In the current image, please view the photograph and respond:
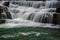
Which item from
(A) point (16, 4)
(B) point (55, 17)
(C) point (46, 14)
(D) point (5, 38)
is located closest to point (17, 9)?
(A) point (16, 4)

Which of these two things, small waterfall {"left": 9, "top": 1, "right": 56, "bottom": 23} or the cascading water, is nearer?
the cascading water

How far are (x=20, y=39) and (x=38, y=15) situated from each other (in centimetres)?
583

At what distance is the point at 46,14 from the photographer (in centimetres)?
1191

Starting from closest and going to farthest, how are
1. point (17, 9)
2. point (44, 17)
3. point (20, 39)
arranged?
point (20, 39) < point (44, 17) < point (17, 9)

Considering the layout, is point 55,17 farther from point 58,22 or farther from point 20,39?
point 20,39

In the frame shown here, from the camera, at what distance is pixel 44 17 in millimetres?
11828

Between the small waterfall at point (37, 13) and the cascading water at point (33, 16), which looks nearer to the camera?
the cascading water at point (33, 16)

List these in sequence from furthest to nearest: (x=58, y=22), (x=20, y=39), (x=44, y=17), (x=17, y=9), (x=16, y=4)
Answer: (x=16, y=4)
(x=17, y=9)
(x=44, y=17)
(x=58, y=22)
(x=20, y=39)

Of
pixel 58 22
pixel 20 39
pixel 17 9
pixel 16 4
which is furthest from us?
pixel 16 4

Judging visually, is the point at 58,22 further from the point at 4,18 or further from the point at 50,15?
the point at 4,18

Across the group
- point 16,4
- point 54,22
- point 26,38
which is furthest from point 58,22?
point 16,4

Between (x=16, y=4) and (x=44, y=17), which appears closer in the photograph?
(x=44, y=17)

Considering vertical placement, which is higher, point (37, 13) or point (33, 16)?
point (37, 13)

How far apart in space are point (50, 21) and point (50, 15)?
0.41 meters
